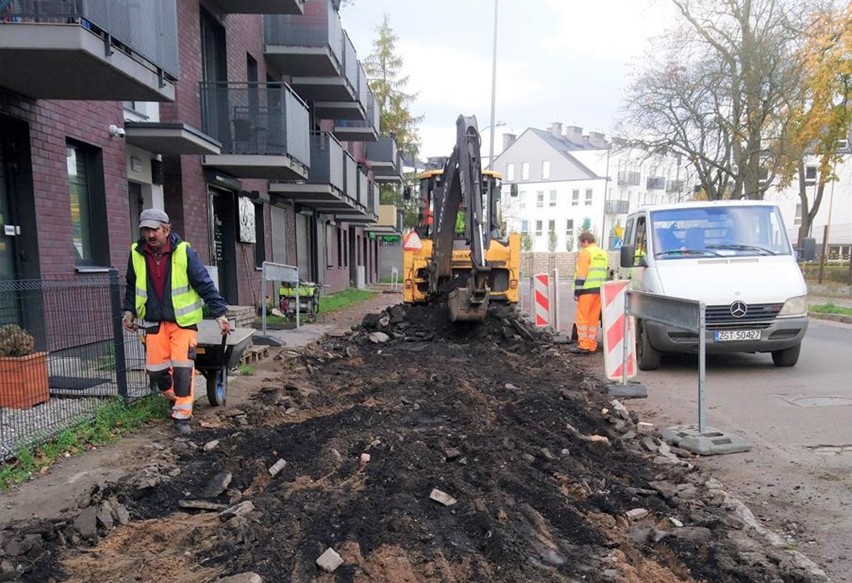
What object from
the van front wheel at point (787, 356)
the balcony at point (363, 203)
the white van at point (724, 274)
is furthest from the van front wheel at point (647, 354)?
the balcony at point (363, 203)

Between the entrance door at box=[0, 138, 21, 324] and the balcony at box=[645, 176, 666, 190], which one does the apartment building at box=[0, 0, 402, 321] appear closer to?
the entrance door at box=[0, 138, 21, 324]

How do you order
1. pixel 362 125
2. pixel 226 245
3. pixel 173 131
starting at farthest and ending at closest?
pixel 362 125 < pixel 226 245 < pixel 173 131

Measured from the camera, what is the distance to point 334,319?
14.8 meters

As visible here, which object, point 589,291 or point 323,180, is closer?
point 589,291

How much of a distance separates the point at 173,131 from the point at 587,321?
23.6 feet

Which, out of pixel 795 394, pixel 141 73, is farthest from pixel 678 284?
pixel 141 73

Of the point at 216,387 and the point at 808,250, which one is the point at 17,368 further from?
the point at 808,250

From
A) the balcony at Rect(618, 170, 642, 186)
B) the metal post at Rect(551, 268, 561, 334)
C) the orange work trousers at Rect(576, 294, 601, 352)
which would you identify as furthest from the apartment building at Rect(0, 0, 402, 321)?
the balcony at Rect(618, 170, 642, 186)

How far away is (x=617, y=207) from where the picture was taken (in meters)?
62.7

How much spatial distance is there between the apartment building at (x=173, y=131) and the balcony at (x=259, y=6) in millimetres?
58

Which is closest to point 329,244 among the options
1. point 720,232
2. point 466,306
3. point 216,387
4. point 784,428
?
point 466,306

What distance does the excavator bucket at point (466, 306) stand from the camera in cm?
929

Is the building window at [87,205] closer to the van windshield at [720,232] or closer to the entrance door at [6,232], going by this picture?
the entrance door at [6,232]

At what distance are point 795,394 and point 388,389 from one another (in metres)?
4.74
